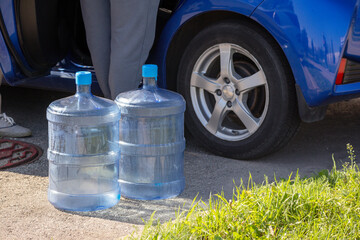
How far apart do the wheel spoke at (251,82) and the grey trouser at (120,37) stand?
627mm

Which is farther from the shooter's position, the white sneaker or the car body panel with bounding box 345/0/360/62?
the white sneaker

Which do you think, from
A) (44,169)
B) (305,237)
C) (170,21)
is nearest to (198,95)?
(170,21)

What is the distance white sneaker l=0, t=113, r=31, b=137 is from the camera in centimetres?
506

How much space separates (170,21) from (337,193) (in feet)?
5.48

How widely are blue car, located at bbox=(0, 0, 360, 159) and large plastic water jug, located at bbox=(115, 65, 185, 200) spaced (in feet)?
1.74

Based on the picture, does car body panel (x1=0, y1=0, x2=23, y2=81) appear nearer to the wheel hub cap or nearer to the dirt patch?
the dirt patch

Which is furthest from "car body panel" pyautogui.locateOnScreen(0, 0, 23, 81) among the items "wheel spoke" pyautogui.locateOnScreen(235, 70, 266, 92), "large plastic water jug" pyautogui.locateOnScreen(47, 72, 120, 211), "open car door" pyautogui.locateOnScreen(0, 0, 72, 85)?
"wheel spoke" pyautogui.locateOnScreen(235, 70, 266, 92)

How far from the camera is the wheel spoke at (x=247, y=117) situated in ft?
14.3

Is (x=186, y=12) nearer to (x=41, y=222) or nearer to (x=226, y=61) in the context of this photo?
(x=226, y=61)

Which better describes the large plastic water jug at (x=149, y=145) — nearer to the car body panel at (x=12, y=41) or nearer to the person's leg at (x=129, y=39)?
the person's leg at (x=129, y=39)

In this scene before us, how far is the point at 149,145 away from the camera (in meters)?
3.98

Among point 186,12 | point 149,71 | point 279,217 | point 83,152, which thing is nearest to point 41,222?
point 83,152

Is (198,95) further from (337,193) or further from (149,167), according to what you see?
(337,193)

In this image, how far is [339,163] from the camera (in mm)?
4480
